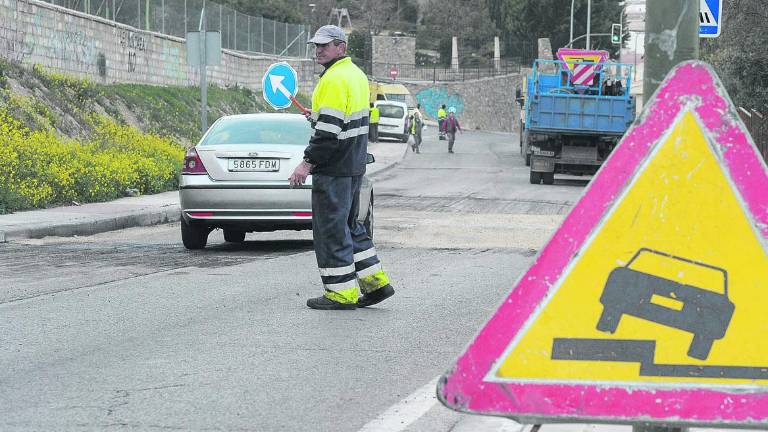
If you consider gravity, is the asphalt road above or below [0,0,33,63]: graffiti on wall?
below

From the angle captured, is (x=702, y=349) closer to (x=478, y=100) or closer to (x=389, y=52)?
(x=478, y=100)

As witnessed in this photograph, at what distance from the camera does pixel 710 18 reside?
13.1 metres

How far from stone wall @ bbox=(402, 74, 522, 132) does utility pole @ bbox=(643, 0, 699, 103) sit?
83.1 meters

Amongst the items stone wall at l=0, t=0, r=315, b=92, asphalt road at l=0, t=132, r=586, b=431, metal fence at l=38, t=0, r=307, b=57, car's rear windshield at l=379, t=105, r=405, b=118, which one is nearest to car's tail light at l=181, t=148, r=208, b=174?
asphalt road at l=0, t=132, r=586, b=431

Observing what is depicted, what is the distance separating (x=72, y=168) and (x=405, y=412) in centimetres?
1481

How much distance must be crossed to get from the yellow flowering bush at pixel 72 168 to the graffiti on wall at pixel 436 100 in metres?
65.7

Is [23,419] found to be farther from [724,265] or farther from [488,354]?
[724,265]

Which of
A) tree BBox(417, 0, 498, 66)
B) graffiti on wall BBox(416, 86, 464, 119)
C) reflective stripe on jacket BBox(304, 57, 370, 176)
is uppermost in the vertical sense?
tree BBox(417, 0, 498, 66)

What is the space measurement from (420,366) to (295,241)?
26.3 ft

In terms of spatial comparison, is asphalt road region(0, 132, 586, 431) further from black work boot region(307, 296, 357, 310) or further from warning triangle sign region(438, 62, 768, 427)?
warning triangle sign region(438, 62, 768, 427)

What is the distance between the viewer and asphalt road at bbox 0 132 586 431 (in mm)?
5641

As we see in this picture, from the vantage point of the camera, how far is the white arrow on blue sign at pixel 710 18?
1299 centimetres

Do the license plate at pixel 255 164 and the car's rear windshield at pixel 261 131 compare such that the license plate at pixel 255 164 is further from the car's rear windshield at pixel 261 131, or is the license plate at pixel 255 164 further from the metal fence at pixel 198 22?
the metal fence at pixel 198 22

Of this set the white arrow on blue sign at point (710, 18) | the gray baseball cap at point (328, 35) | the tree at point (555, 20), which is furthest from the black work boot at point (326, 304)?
the tree at point (555, 20)
